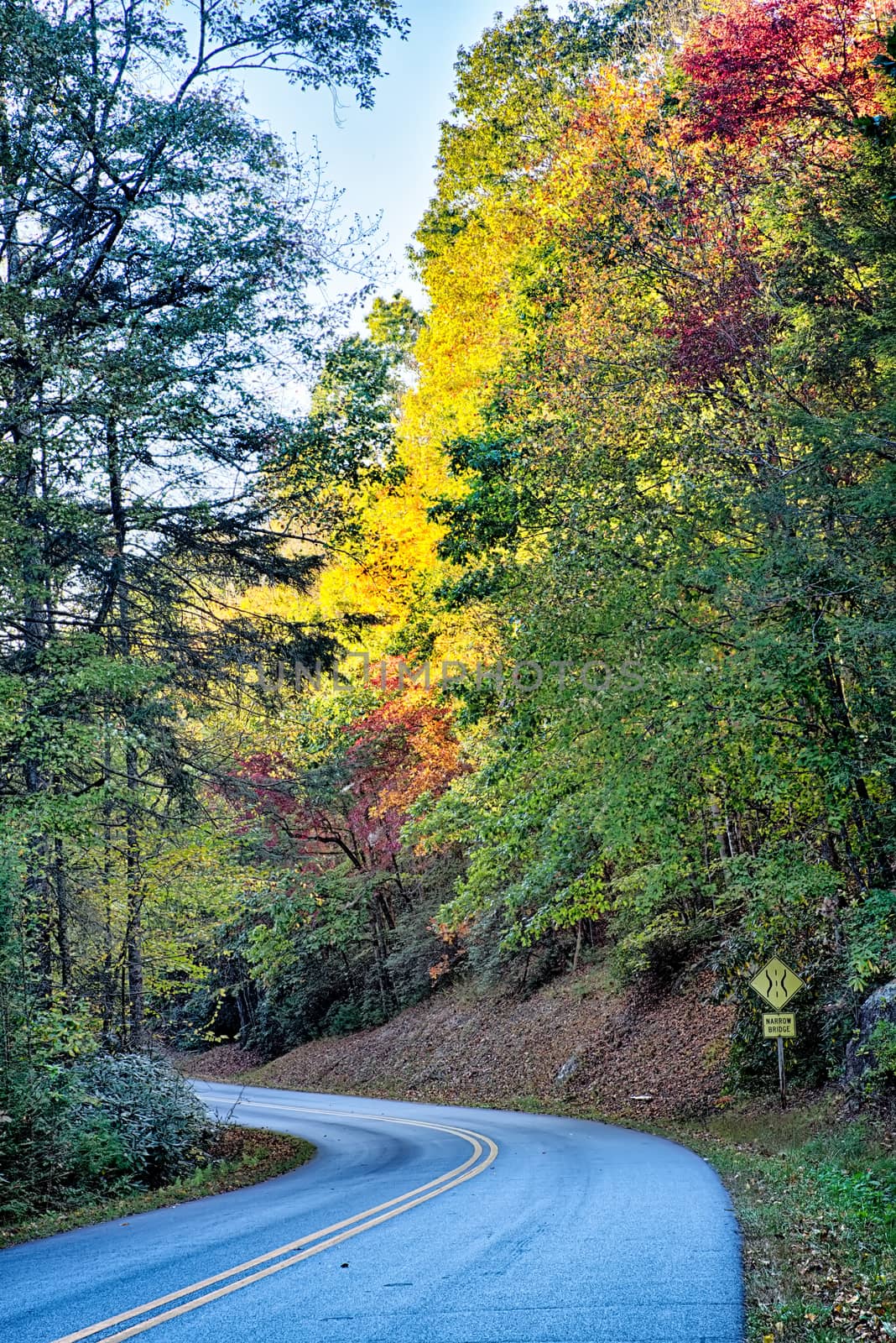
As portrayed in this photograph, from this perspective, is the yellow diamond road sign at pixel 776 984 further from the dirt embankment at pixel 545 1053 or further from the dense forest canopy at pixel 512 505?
the dirt embankment at pixel 545 1053

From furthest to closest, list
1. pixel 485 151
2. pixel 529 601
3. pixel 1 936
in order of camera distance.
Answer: pixel 485 151 → pixel 529 601 → pixel 1 936

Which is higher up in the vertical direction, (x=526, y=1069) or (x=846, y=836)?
→ (x=846, y=836)

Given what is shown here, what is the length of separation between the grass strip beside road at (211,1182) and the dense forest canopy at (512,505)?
1282mm

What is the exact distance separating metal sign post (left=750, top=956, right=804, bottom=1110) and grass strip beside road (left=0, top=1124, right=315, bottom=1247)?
7.15m

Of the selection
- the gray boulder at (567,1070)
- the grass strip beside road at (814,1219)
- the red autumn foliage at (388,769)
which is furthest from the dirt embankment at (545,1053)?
the red autumn foliage at (388,769)

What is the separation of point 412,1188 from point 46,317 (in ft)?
33.9

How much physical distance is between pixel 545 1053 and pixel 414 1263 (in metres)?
18.0

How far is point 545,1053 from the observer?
24109mm

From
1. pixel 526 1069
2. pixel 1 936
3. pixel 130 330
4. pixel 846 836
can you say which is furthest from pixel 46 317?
pixel 526 1069

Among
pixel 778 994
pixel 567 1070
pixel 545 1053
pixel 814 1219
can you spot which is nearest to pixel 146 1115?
pixel 814 1219

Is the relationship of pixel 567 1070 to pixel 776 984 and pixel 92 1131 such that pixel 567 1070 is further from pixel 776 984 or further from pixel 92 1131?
pixel 92 1131

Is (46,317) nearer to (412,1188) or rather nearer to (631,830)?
(631,830)

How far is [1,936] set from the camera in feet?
35.5

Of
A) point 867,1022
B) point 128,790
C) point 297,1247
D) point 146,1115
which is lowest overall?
point 146,1115
